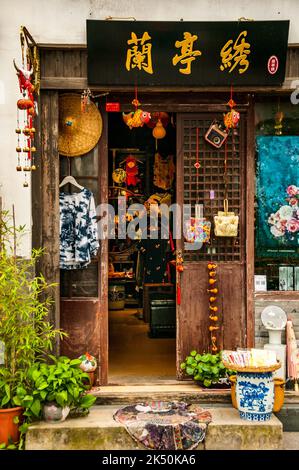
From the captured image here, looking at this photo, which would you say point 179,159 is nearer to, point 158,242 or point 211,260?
point 211,260

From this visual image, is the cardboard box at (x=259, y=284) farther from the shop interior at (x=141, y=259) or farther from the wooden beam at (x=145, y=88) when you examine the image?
the wooden beam at (x=145, y=88)

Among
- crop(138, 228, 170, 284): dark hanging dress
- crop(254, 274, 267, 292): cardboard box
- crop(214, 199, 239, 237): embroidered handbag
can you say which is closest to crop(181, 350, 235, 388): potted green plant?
crop(254, 274, 267, 292): cardboard box

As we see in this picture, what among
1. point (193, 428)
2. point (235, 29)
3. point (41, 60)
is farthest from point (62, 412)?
point (235, 29)

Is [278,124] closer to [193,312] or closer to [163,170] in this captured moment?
[193,312]

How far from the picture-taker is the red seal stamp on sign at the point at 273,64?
7.24m

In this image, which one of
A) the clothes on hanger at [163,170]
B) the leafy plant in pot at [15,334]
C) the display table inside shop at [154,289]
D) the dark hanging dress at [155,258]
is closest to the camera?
the leafy plant in pot at [15,334]

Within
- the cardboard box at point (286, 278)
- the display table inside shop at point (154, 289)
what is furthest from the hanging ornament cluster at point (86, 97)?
the display table inside shop at point (154, 289)

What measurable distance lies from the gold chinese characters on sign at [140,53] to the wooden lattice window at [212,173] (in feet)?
3.02

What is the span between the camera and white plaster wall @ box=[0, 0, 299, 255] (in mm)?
7148

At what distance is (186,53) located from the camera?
7.15 m

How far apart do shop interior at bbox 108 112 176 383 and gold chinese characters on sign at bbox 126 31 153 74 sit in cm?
60

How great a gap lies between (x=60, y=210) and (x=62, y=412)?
2.51 metres

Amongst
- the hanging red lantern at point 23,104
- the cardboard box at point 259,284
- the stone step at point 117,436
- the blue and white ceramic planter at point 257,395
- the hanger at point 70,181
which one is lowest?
the stone step at point 117,436

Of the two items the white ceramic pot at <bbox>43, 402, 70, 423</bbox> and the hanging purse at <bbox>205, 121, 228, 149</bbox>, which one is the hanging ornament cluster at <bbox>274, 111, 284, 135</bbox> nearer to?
the hanging purse at <bbox>205, 121, 228, 149</bbox>
